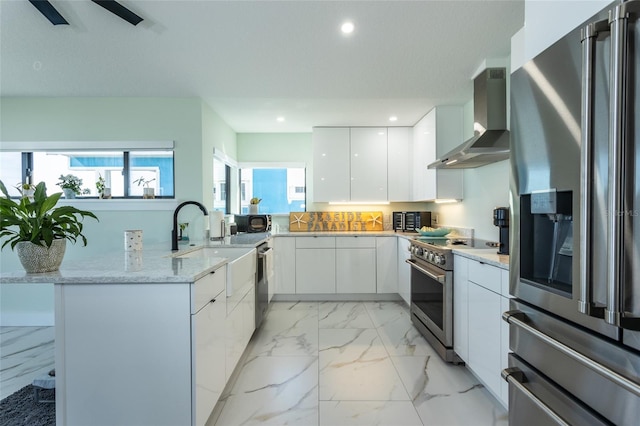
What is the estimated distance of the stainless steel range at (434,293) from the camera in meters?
2.39

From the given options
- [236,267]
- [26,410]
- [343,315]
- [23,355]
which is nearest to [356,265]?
[343,315]

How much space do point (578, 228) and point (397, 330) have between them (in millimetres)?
2478

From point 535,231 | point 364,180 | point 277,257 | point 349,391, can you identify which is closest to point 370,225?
point 364,180

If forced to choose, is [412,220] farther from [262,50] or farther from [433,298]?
[262,50]

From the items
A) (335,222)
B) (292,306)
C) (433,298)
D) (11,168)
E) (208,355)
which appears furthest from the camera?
(335,222)

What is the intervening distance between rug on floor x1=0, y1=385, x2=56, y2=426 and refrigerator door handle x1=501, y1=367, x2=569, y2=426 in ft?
7.93

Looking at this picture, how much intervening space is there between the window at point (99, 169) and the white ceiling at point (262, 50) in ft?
2.10

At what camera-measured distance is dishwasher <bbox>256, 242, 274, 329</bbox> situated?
9.54 ft

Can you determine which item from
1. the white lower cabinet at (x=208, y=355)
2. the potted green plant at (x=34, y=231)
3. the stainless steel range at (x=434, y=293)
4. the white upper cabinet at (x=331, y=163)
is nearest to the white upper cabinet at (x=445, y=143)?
the stainless steel range at (x=434, y=293)

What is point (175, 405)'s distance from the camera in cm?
142

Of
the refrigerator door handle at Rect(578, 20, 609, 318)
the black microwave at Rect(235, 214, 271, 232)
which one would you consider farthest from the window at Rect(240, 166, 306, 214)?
the refrigerator door handle at Rect(578, 20, 609, 318)

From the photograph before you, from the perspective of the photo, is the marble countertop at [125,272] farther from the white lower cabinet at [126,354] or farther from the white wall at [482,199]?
the white wall at [482,199]

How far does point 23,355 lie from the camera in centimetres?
261

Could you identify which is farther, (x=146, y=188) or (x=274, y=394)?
(x=146, y=188)
